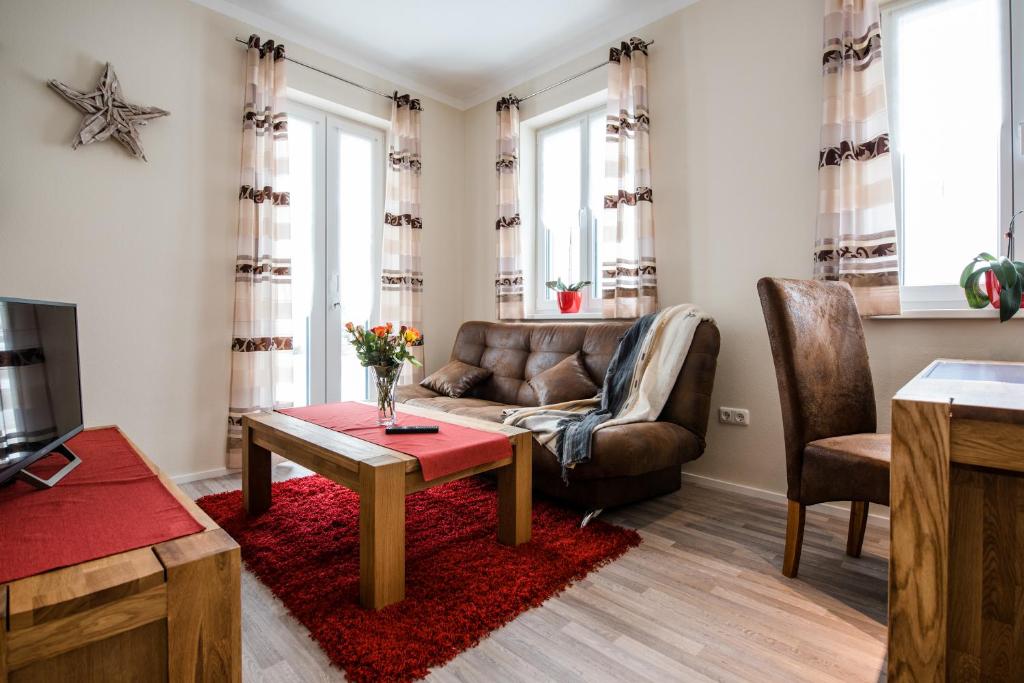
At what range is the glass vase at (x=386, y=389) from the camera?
205 centimetres

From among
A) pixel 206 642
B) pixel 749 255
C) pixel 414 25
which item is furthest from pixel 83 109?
pixel 749 255

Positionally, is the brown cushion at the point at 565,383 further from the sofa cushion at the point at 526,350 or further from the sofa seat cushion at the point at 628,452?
the sofa seat cushion at the point at 628,452

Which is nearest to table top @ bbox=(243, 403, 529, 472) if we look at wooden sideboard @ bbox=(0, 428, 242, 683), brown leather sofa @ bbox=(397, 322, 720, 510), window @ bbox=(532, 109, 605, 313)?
brown leather sofa @ bbox=(397, 322, 720, 510)

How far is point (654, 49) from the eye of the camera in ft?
10.2

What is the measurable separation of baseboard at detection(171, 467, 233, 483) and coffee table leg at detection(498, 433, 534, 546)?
1.98m

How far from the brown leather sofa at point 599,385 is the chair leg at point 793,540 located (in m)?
0.59

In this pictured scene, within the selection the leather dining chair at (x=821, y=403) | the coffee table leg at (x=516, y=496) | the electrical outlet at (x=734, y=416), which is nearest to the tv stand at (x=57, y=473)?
the coffee table leg at (x=516, y=496)

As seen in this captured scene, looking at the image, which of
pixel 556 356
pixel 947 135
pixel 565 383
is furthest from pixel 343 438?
pixel 947 135

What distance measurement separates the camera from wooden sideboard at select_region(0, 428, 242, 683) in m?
0.69

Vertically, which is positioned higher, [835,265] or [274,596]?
[835,265]

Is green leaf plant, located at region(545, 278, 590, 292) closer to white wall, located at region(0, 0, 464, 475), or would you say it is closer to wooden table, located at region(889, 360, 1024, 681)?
white wall, located at region(0, 0, 464, 475)

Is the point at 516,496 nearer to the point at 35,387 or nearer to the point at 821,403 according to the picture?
the point at 821,403

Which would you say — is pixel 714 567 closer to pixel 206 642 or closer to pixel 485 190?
pixel 206 642

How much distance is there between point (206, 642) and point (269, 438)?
1.44m
